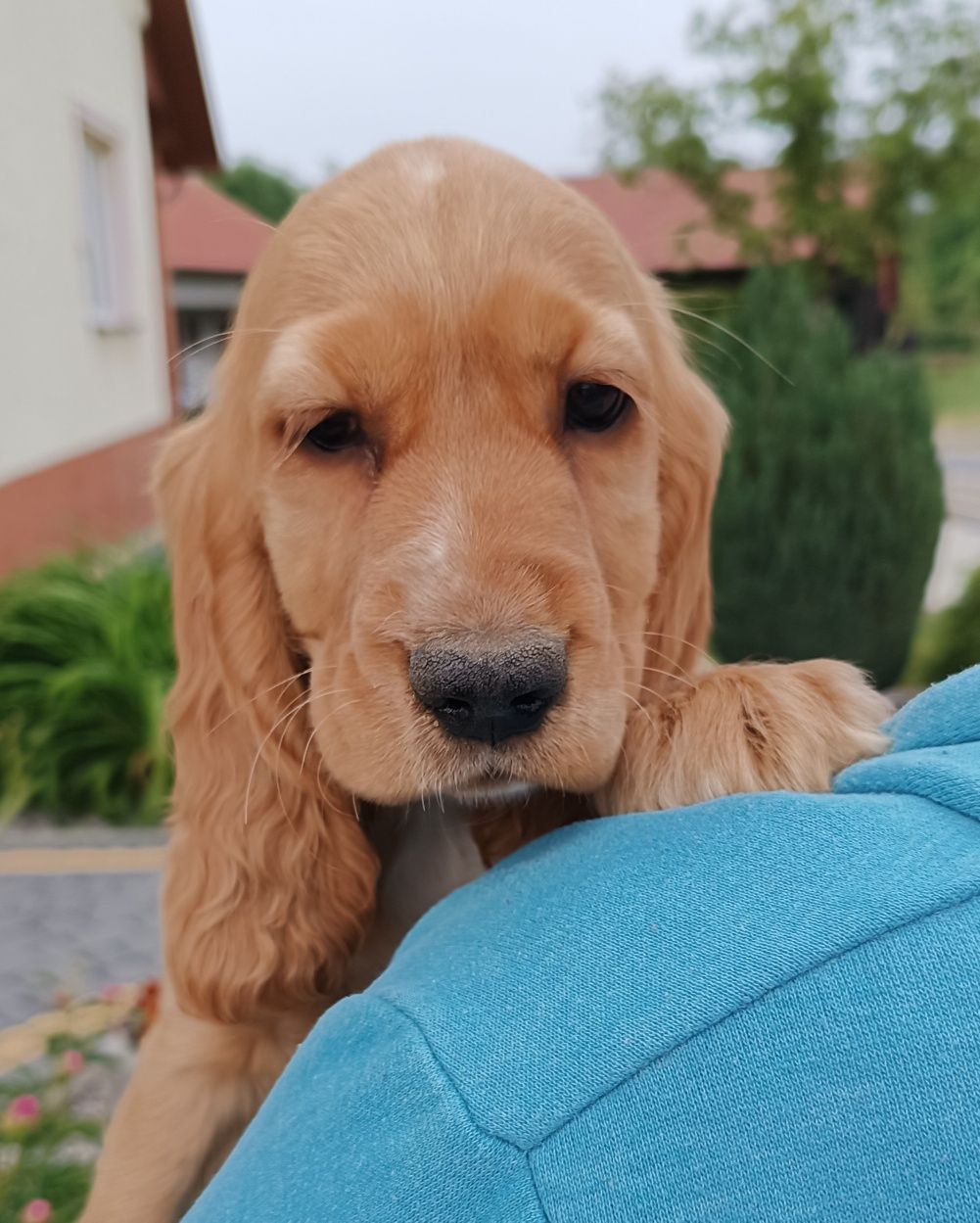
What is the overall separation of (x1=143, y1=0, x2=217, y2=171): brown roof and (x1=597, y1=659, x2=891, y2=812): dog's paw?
1148 centimetres

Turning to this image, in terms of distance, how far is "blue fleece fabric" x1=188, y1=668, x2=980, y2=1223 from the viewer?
68cm

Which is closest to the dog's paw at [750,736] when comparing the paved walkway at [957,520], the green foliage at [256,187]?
the paved walkway at [957,520]

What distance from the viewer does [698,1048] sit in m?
0.72

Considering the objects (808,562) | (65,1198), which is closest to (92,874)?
(65,1198)

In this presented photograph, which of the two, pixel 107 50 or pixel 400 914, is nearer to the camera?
pixel 400 914

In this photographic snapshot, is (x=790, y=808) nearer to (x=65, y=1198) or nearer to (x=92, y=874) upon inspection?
→ (x=65, y=1198)

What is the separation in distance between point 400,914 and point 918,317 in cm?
1565

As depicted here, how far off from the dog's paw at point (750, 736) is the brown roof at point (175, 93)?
37.7 ft

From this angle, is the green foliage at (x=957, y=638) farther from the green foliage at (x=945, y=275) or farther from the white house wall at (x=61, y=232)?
the green foliage at (x=945, y=275)

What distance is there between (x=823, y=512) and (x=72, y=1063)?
4005 millimetres

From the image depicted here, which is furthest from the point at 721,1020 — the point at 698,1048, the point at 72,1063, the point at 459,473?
the point at 72,1063

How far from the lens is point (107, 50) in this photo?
859cm

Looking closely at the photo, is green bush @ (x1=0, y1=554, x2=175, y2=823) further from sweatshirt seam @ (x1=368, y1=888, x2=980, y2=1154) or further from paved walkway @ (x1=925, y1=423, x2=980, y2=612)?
sweatshirt seam @ (x1=368, y1=888, x2=980, y2=1154)

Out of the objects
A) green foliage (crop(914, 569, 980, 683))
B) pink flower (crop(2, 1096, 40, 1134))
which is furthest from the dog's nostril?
green foliage (crop(914, 569, 980, 683))
